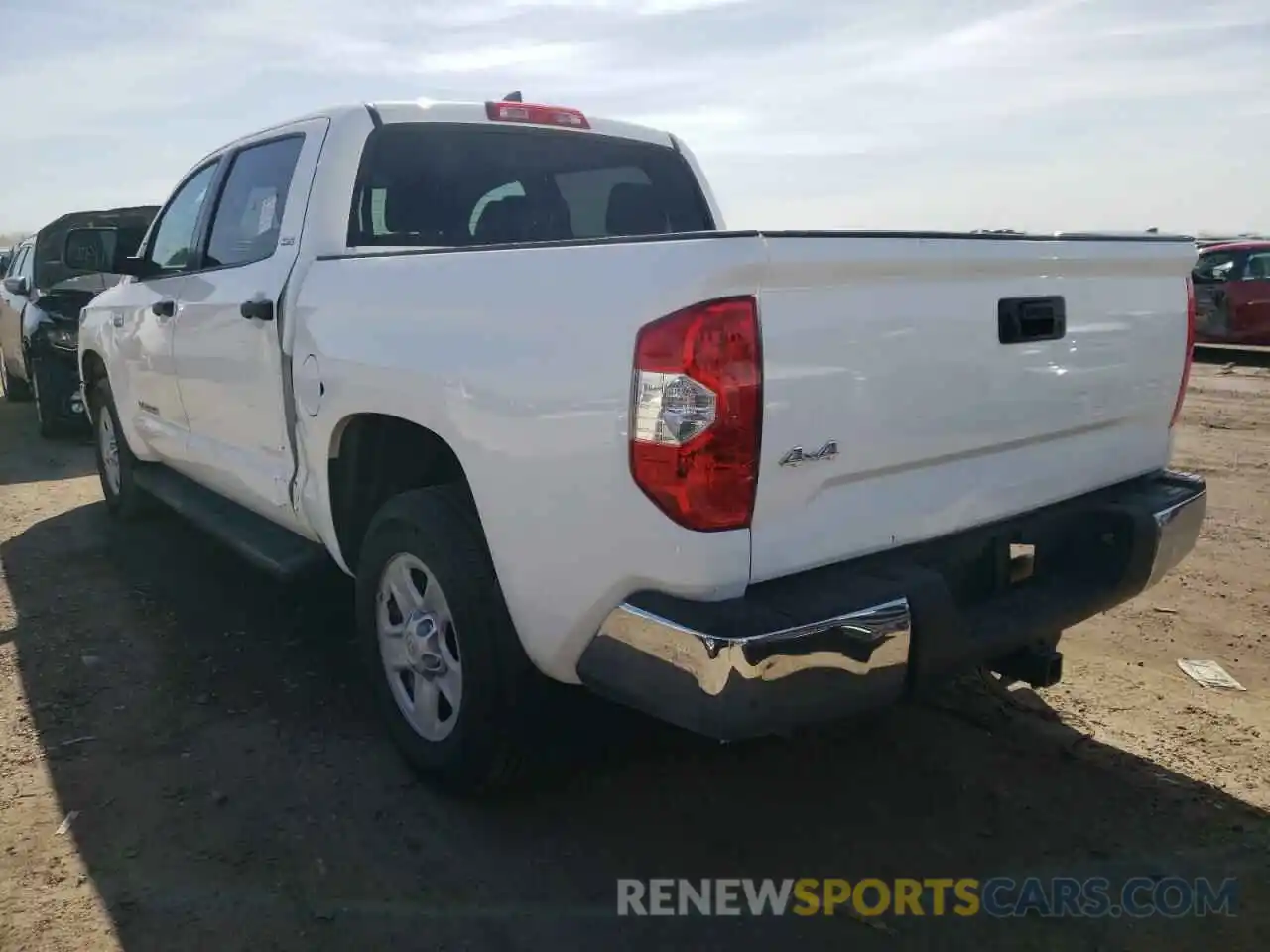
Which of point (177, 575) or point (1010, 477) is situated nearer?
point (1010, 477)

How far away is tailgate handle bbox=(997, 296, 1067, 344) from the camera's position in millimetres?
2633

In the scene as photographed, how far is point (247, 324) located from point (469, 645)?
5.53 feet

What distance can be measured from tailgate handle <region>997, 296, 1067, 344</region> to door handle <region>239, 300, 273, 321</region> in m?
2.31

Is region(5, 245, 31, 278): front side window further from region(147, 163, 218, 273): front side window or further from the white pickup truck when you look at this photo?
the white pickup truck

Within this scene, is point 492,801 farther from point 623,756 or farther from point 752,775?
point 752,775

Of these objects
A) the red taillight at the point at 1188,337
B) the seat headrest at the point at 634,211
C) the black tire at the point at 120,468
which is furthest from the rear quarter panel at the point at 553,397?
the black tire at the point at 120,468

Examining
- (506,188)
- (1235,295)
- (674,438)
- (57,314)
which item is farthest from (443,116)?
(1235,295)

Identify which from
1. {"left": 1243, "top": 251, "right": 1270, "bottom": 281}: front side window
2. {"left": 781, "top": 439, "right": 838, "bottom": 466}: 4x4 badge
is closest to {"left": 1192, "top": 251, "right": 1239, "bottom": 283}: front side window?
{"left": 1243, "top": 251, "right": 1270, "bottom": 281}: front side window

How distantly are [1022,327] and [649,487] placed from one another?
108 centimetres

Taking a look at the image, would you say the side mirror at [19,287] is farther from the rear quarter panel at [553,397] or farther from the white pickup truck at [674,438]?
the rear quarter panel at [553,397]

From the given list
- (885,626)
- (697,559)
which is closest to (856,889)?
(885,626)

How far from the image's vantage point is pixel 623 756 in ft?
11.1

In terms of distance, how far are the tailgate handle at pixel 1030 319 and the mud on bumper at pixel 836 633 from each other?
18.7 inches

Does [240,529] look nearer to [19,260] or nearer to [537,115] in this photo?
[537,115]
